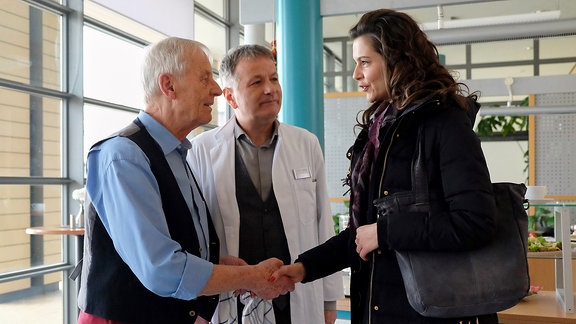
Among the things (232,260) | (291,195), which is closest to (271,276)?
(232,260)

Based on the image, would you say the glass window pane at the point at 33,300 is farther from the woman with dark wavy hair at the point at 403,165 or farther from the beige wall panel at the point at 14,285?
the woman with dark wavy hair at the point at 403,165

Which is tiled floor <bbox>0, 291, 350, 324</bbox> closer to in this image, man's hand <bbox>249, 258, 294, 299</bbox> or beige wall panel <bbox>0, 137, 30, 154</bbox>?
beige wall panel <bbox>0, 137, 30, 154</bbox>

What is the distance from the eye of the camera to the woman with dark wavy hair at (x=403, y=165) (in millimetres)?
1463

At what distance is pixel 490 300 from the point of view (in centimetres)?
148

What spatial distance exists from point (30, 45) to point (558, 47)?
29.3 ft

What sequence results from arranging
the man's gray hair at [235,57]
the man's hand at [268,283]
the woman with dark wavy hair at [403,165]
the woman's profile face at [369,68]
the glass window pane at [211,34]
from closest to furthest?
the woman with dark wavy hair at [403,165]
the woman's profile face at [369,68]
the man's hand at [268,283]
the man's gray hair at [235,57]
the glass window pane at [211,34]

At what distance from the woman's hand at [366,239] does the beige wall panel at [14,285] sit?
18.5ft

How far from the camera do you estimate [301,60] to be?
10.4 ft

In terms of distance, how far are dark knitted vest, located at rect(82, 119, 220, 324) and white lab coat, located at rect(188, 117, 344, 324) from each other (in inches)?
19.1

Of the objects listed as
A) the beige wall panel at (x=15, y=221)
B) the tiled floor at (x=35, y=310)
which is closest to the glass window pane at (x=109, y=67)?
the beige wall panel at (x=15, y=221)

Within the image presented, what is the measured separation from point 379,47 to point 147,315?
94cm

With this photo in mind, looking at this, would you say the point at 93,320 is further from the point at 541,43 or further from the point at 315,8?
the point at 541,43

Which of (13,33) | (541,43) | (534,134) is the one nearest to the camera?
(13,33)

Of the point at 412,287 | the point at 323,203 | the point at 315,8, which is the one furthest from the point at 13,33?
the point at 412,287
